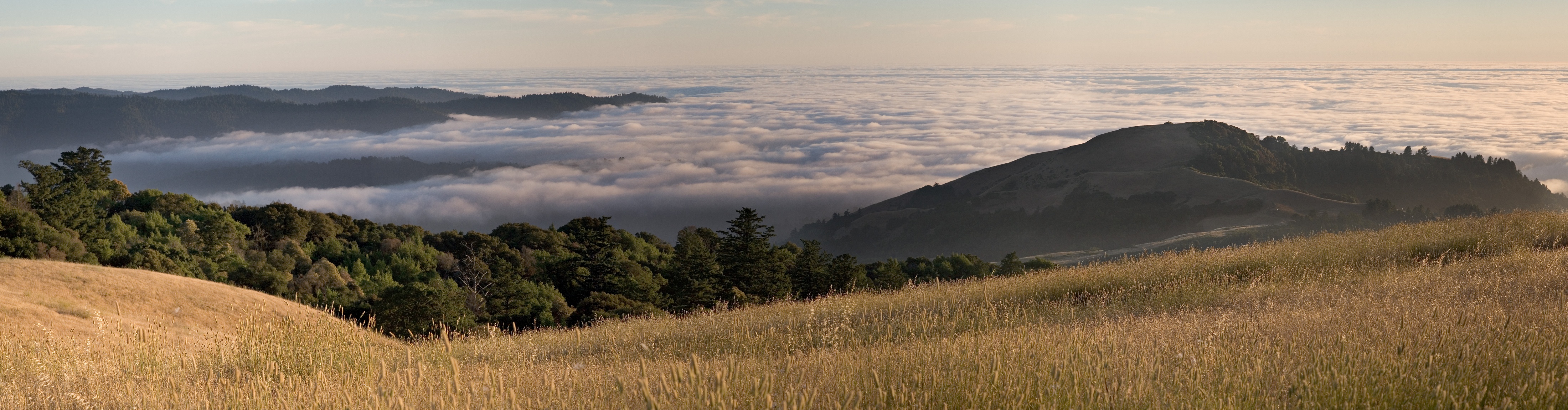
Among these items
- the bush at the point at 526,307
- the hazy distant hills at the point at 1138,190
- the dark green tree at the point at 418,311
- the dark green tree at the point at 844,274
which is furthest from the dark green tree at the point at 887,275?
the hazy distant hills at the point at 1138,190

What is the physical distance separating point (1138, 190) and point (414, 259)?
11960 cm

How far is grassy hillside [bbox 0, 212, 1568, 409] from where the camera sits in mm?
3387

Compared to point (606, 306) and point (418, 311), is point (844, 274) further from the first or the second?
point (418, 311)

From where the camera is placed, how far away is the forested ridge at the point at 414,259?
32.9 m

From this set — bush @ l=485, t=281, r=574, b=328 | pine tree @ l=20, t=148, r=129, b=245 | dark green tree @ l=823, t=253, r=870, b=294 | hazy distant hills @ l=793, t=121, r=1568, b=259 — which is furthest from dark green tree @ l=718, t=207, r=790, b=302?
hazy distant hills @ l=793, t=121, r=1568, b=259

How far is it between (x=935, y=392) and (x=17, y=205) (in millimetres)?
52122

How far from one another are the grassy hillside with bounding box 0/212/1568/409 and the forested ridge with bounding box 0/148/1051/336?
2236 cm

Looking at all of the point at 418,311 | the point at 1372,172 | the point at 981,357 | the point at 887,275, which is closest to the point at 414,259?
the point at 418,311

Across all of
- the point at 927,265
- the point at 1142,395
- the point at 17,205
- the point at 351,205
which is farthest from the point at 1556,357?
the point at 351,205

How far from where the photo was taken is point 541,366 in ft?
18.8

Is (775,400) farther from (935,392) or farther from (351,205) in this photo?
(351,205)

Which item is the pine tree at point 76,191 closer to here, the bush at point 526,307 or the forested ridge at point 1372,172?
the bush at point 526,307

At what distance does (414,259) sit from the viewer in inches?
2274

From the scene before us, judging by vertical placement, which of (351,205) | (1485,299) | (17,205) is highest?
(1485,299)
